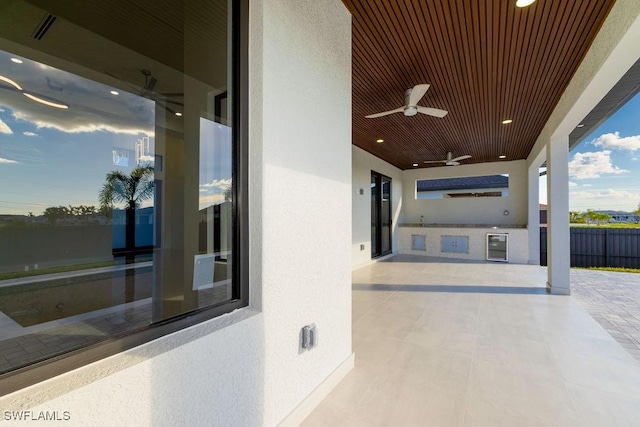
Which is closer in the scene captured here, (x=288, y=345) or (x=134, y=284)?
(x=288, y=345)

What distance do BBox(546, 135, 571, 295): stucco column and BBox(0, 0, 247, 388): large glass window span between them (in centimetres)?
538

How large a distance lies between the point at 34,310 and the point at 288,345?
233 centimetres

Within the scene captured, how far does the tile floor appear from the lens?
6.09ft

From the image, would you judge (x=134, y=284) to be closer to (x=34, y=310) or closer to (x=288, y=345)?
(x=34, y=310)

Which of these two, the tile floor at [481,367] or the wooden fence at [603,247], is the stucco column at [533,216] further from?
the tile floor at [481,367]

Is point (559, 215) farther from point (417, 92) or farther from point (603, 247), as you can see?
point (603, 247)

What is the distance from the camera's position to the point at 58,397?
802 mm

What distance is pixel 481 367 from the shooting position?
2.42 m

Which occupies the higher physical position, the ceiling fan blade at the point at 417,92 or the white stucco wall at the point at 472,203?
the ceiling fan blade at the point at 417,92

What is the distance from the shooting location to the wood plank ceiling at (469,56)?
7.98ft

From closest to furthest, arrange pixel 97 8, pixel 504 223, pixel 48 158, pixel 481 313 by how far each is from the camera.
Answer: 1. pixel 97 8
2. pixel 48 158
3. pixel 481 313
4. pixel 504 223


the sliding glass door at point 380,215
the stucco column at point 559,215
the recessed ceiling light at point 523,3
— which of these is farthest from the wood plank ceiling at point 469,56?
the sliding glass door at point 380,215

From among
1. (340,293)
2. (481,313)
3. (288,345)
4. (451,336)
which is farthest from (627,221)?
(288,345)

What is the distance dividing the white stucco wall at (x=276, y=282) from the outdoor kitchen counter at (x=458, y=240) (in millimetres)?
7398
